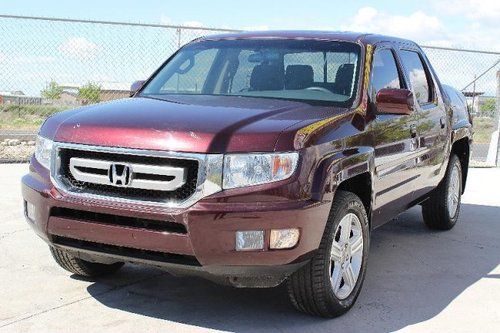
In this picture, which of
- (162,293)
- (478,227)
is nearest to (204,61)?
(162,293)

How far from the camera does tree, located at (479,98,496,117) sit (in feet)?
41.9

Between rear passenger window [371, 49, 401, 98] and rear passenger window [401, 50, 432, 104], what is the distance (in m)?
0.30

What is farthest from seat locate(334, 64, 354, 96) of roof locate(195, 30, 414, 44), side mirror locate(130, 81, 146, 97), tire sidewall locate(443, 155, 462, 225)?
tire sidewall locate(443, 155, 462, 225)

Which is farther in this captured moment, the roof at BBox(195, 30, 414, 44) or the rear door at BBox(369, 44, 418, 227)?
the roof at BBox(195, 30, 414, 44)

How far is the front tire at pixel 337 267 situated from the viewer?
373 cm

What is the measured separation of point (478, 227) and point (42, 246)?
4.33 meters

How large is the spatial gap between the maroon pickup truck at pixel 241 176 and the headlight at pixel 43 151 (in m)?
0.01

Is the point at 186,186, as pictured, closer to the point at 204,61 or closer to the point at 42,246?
the point at 204,61

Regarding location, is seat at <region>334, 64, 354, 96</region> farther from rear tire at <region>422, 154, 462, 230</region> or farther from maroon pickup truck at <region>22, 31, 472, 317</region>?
rear tire at <region>422, 154, 462, 230</region>

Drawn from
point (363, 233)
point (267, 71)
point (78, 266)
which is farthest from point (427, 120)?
point (78, 266)

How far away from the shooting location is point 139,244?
347 cm

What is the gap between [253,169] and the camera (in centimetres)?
341

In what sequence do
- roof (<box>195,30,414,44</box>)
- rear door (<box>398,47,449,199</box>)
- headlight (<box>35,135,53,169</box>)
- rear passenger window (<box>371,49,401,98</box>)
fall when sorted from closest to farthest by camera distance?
headlight (<box>35,135,53,169</box>) < rear passenger window (<box>371,49,401,98</box>) < roof (<box>195,30,414,44</box>) < rear door (<box>398,47,449,199</box>)

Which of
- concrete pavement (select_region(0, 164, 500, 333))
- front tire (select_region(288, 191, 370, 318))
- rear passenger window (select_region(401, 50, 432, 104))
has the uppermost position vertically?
rear passenger window (select_region(401, 50, 432, 104))
